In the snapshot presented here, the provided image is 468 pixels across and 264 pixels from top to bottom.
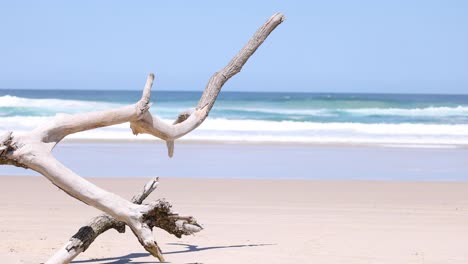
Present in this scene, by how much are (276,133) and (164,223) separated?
21589mm

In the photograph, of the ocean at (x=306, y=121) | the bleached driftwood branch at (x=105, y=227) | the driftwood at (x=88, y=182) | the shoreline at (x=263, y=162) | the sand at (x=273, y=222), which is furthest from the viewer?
the ocean at (x=306, y=121)

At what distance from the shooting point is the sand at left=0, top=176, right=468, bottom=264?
7.27 meters

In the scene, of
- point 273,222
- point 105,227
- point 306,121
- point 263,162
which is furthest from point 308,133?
point 105,227

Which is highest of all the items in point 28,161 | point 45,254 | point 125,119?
point 125,119

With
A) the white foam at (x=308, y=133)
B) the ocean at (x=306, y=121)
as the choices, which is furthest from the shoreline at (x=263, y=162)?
the white foam at (x=308, y=133)

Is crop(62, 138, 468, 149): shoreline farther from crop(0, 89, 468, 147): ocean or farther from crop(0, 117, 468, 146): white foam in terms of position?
crop(0, 117, 468, 146): white foam

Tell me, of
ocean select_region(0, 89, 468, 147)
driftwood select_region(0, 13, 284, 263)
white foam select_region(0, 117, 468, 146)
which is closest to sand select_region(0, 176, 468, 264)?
driftwood select_region(0, 13, 284, 263)

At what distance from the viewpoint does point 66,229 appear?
865 cm

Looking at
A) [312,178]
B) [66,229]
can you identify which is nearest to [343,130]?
[312,178]

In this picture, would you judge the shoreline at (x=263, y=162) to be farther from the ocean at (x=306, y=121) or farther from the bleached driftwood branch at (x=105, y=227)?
the bleached driftwood branch at (x=105, y=227)

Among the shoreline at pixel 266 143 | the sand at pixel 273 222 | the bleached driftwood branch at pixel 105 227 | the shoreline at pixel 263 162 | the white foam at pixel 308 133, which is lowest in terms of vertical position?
the bleached driftwood branch at pixel 105 227

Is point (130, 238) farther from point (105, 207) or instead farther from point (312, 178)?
point (312, 178)

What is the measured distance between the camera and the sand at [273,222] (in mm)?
7273

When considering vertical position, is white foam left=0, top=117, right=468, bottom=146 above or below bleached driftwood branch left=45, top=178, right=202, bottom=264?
above
